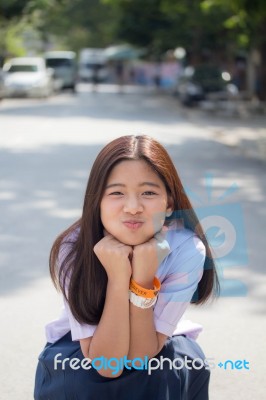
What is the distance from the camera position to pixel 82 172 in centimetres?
1321

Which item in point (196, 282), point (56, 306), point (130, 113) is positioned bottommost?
point (130, 113)

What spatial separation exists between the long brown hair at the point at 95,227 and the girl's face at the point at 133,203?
26mm

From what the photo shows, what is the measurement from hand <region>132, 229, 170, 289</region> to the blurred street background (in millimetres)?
317

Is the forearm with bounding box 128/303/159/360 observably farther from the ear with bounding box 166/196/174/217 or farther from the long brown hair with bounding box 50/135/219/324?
the ear with bounding box 166/196/174/217

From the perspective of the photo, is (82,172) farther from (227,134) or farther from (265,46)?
(265,46)

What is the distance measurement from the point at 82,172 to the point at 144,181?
1028 cm

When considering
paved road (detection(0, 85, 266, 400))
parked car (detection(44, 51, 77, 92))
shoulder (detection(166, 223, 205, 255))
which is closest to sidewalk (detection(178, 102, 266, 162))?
paved road (detection(0, 85, 266, 400))

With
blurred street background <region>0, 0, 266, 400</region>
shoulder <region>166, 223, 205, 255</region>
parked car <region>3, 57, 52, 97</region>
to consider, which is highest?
shoulder <region>166, 223, 205, 255</region>

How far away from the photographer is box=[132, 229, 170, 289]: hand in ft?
9.30

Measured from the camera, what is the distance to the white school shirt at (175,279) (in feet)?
9.76

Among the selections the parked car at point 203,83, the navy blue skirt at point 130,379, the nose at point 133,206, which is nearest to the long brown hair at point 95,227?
the nose at point 133,206

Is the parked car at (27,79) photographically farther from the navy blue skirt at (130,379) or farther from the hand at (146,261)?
the hand at (146,261)

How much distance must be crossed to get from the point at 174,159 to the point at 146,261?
12.4m

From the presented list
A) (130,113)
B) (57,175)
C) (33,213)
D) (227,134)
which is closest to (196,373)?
(33,213)
